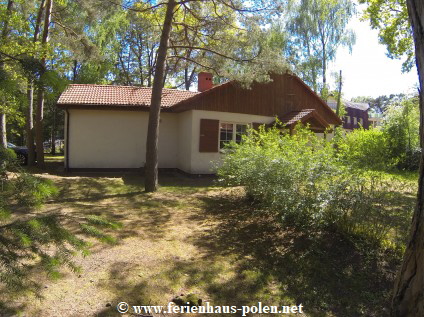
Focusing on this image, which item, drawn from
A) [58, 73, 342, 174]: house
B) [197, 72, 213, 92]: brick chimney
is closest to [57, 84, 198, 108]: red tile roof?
[58, 73, 342, 174]: house

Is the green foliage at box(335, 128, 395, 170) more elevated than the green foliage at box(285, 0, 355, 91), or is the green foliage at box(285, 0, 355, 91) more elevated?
the green foliage at box(285, 0, 355, 91)

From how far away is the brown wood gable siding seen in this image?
1366cm

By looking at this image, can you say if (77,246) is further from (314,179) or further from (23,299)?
(314,179)

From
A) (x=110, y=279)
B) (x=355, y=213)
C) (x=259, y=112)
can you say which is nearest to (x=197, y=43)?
(x=259, y=112)

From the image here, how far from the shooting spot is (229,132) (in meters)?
14.4

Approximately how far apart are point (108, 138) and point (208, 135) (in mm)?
4203

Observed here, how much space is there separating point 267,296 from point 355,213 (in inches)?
78.3

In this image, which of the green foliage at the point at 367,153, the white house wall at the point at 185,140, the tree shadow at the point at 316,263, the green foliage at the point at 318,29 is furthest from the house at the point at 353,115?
the tree shadow at the point at 316,263

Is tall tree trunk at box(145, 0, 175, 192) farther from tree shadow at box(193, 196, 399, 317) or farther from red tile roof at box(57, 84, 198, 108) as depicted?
red tile roof at box(57, 84, 198, 108)

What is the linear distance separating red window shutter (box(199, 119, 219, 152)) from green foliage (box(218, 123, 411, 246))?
7118 millimetres

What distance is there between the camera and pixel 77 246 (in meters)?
2.05

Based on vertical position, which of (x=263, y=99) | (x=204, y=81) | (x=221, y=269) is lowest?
(x=221, y=269)

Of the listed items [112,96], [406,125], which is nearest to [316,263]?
[112,96]

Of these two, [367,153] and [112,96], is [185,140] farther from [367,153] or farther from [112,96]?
[367,153]
